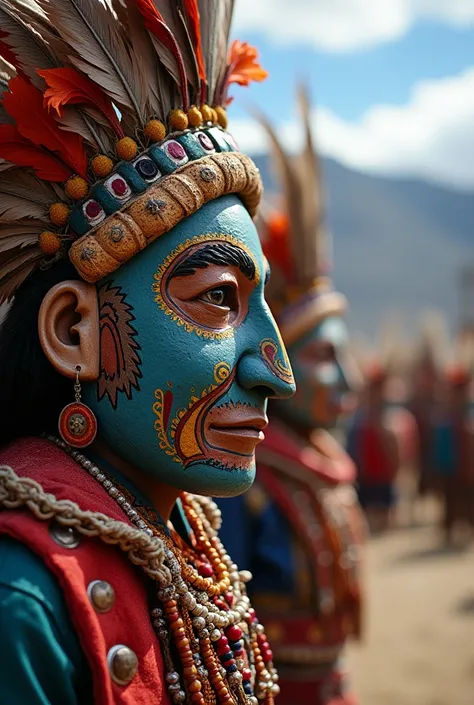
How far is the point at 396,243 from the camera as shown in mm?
99312

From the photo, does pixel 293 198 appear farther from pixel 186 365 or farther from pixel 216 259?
pixel 186 365

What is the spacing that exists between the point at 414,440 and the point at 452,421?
6.73ft

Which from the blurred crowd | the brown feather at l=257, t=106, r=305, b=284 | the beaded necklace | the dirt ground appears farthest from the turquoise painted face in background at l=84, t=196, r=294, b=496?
the blurred crowd

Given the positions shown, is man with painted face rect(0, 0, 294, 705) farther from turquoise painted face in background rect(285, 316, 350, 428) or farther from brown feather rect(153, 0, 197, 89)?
turquoise painted face in background rect(285, 316, 350, 428)

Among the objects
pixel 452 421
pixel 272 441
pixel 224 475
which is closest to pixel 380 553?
pixel 452 421

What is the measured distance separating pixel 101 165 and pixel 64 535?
0.78 meters

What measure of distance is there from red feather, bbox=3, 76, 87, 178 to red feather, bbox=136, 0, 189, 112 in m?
0.29

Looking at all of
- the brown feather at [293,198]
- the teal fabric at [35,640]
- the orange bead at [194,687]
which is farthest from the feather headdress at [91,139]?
the brown feather at [293,198]

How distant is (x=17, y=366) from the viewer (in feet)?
6.34

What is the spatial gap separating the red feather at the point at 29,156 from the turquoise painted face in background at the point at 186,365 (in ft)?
0.80

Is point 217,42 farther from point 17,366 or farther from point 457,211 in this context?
point 457,211

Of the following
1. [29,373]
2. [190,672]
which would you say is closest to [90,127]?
[29,373]

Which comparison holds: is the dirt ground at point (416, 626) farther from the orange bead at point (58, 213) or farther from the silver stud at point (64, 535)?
the orange bead at point (58, 213)

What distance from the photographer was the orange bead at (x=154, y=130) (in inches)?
78.0
